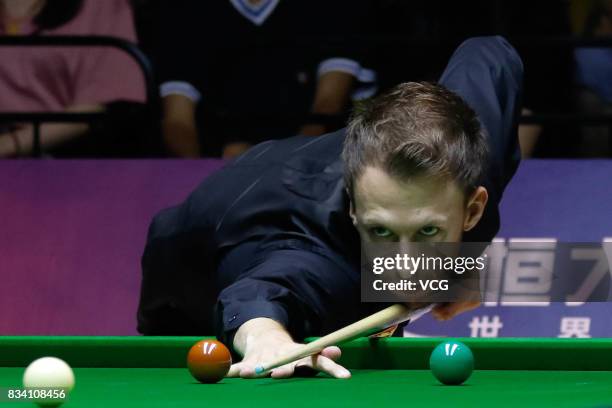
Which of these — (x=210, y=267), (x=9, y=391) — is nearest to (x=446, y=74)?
(x=210, y=267)

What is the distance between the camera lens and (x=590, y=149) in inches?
205

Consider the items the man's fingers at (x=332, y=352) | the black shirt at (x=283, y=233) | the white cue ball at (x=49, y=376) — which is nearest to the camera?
the white cue ball at (x=49, y=376)

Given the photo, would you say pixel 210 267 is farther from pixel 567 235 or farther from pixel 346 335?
pixel 567 235

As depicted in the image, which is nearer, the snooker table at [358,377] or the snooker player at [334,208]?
the snooker table at [358,377]

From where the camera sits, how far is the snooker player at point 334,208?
2988 millimetres

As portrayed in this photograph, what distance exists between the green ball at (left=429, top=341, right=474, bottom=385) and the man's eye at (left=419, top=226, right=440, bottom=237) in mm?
587

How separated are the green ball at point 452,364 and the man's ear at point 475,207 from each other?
774mm

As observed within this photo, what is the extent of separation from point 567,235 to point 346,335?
2.19 m

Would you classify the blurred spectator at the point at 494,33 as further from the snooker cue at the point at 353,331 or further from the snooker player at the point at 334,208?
the snooker cue at the point at 353,331

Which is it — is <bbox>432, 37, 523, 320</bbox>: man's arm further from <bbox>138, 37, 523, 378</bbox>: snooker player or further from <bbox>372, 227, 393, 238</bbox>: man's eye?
<bbox>372, 227, 393, 238</bbox>: man's eye

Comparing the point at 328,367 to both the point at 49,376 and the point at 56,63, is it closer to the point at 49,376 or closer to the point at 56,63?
the point at 49,376

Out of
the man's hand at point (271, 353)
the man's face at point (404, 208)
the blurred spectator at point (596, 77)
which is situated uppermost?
the blurred spectator at point (596, 77)

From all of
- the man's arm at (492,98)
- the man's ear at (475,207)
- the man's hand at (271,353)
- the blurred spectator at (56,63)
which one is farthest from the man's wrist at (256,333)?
the blurred spectator at (56,63)

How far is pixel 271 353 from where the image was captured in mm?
2633
